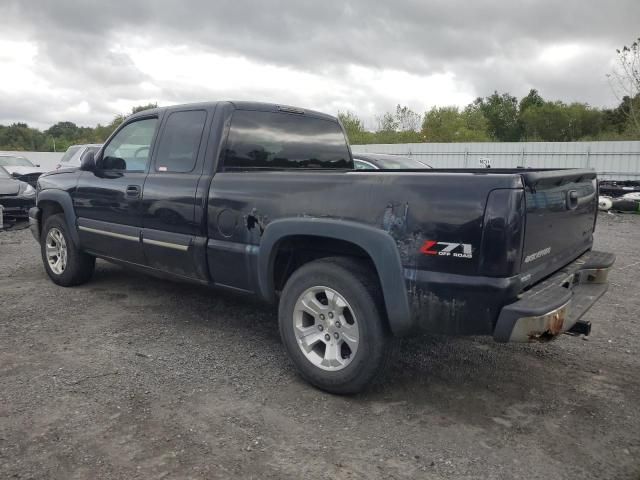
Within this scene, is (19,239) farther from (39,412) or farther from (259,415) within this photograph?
(259,415)

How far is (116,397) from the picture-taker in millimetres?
3322

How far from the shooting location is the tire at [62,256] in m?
5.64

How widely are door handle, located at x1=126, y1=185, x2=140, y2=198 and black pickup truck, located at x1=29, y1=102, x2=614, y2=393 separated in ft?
0.06

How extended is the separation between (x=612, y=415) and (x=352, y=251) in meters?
1.84

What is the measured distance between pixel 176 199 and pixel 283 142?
3.40 ft

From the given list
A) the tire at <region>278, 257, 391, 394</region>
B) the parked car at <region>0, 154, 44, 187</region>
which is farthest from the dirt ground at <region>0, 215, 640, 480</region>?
the parked car at <region>0, 154, 44, 187</region>

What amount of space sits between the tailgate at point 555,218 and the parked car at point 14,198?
10.6 m

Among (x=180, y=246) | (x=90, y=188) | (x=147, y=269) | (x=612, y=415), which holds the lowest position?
(x=612, y=415)

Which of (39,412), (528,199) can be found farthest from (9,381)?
(528,199)

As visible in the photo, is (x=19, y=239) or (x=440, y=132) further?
(x=440, y=132)

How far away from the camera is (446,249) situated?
283 centimetres

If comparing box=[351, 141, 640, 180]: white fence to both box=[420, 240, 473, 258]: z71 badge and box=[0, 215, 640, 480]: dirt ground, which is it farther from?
box=[420, 240, 473, 258]: z71 badge

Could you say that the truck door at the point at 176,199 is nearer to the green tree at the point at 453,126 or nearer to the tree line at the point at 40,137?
the green tree at the point at 453,126

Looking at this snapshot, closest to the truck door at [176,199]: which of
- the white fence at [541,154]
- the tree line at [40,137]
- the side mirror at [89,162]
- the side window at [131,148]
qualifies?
the side window at [131,148]
